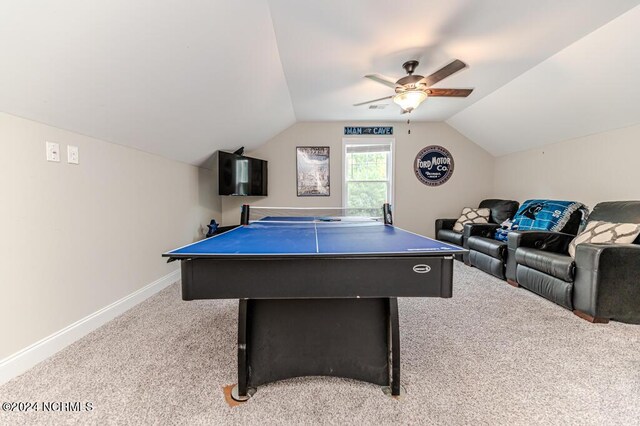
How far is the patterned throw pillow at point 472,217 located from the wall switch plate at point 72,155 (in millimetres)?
4755

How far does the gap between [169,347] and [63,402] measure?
1.83 ft

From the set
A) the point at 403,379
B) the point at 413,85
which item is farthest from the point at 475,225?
the point at 403,379

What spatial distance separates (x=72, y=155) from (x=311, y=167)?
134 inches

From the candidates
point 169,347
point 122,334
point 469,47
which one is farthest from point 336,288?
point 469,47

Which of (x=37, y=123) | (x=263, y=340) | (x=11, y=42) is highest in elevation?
(x=11, y=42)

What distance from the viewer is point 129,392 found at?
1.43m

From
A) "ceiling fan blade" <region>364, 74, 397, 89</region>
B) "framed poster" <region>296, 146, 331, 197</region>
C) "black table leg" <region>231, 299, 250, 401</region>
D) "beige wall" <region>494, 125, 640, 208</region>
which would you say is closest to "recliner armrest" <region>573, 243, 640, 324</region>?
"beige wall" <region>494, 125, 640, 208</region>

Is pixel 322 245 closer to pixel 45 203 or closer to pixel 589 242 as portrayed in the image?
pixel 45 203

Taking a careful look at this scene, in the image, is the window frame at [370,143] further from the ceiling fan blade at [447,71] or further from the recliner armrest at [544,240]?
the ceiling fan blade at [447,71]

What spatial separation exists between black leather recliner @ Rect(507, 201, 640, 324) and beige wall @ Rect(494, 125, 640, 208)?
430 millimetres

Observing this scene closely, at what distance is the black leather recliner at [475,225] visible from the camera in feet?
13.3

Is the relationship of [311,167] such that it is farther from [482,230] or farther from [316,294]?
[316,294]

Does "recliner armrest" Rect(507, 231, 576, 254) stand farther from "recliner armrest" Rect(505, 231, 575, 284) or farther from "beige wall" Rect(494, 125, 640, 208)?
"beige wall" Rect(494, 125, 640, 208)

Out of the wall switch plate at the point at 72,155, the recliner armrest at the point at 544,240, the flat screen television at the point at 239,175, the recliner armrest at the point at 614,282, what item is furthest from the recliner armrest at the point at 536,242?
the wall switch plate at the point at 72,155
